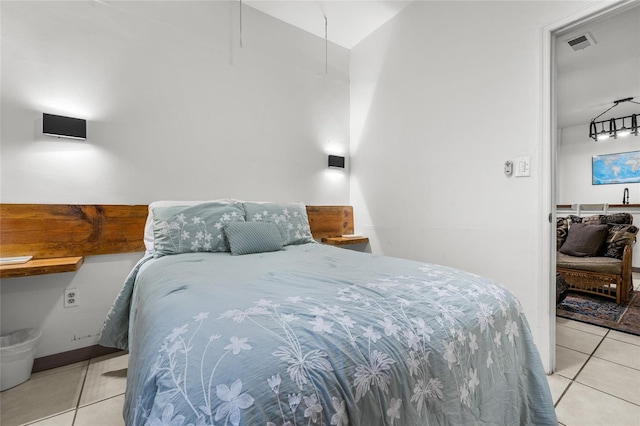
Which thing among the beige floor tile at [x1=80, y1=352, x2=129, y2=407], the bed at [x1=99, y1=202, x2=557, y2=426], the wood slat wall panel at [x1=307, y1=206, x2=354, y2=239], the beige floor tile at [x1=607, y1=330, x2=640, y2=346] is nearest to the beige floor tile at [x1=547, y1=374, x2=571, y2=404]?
the bed at [x1=99, y1=202, x2=557, y2=426]

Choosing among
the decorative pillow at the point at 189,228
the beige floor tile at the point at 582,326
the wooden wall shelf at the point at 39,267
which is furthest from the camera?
the beige floor tile at the point at 582,326

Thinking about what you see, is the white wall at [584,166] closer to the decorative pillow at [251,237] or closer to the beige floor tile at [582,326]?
the beige floor tile at [582,326]

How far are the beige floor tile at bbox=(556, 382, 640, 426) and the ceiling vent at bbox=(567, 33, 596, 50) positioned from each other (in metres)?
3.07

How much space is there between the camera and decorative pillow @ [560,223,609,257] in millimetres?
3375

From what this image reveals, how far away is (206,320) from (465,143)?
2267mm

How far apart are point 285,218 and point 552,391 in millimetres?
2048

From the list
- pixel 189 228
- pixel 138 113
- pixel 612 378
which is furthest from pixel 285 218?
pixel 612 378

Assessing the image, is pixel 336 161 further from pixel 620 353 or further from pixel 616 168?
pixel 616 168

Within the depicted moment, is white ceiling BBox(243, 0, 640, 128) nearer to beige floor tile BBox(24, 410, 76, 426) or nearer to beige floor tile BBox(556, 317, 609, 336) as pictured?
beige floor tile BBox(556, 317, 609, 336)

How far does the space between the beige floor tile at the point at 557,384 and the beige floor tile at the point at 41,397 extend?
103 inches

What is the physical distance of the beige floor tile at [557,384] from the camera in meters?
1.62

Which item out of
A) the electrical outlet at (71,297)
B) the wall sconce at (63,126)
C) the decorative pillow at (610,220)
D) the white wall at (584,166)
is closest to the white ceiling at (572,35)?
the white wall at (584,166)

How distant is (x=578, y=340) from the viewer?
2.26 meters

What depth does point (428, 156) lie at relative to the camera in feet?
8.42
